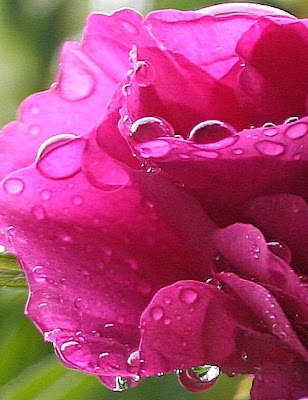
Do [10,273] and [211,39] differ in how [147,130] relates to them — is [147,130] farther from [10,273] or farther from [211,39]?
[10,273]

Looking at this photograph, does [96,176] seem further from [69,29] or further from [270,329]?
[69,29]

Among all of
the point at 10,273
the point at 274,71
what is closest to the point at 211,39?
the point at 274,71

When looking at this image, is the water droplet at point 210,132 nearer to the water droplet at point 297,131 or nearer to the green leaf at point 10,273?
the water droplet at point 297,131

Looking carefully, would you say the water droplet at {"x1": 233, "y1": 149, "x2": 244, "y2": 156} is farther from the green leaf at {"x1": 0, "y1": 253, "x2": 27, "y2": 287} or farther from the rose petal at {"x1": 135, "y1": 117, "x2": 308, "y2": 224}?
the green leaf at {"x1": 0, "y1": 253, "x2": 27, "y2": 287}

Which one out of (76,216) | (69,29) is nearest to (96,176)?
(76,216)

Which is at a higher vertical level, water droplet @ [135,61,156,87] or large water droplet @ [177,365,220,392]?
water droplet @ [135,61,156,87]

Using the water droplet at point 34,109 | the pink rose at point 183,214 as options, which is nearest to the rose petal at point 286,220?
the pink rose at point 183,214

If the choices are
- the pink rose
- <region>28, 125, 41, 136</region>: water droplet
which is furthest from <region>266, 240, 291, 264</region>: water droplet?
<region>28, 125, 41, 136</region>: water droplet
